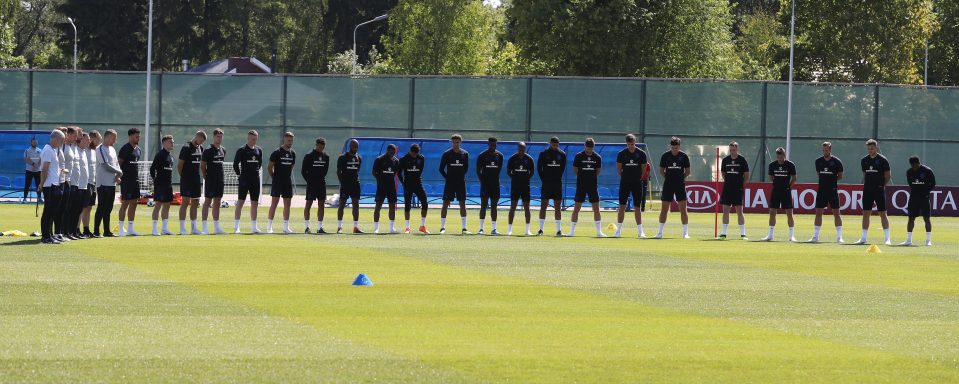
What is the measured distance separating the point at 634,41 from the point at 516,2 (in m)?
5.80

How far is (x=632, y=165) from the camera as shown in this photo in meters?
28.4

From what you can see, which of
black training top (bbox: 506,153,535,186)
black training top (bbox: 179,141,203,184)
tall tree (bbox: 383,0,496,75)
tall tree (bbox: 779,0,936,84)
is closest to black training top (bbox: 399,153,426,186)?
black training top (bbox: 506,153,535,186)

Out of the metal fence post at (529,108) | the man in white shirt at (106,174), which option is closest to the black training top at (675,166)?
the man in white shirt at (106,174)

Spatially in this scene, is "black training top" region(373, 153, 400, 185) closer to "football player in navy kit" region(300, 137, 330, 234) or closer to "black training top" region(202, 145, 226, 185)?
"football player in navy kit" region(300, 137, 330, 234)

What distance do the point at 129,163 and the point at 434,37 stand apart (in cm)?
6042

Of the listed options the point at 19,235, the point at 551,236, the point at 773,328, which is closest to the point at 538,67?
the point at 551,236

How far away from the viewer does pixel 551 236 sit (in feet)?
94.4

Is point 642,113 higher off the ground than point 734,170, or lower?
higher

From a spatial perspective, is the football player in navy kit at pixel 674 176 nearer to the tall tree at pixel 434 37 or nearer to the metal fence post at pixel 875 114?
the metal fence post at pixel 875 114

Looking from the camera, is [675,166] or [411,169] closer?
[675,166]

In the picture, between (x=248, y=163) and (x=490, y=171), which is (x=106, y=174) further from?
(x=490, y=171)

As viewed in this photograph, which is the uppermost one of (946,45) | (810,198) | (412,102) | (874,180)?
(946,45)

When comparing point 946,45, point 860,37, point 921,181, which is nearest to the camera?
point 921,181

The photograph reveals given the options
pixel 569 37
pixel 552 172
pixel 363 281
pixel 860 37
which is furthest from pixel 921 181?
pixel 860 37
